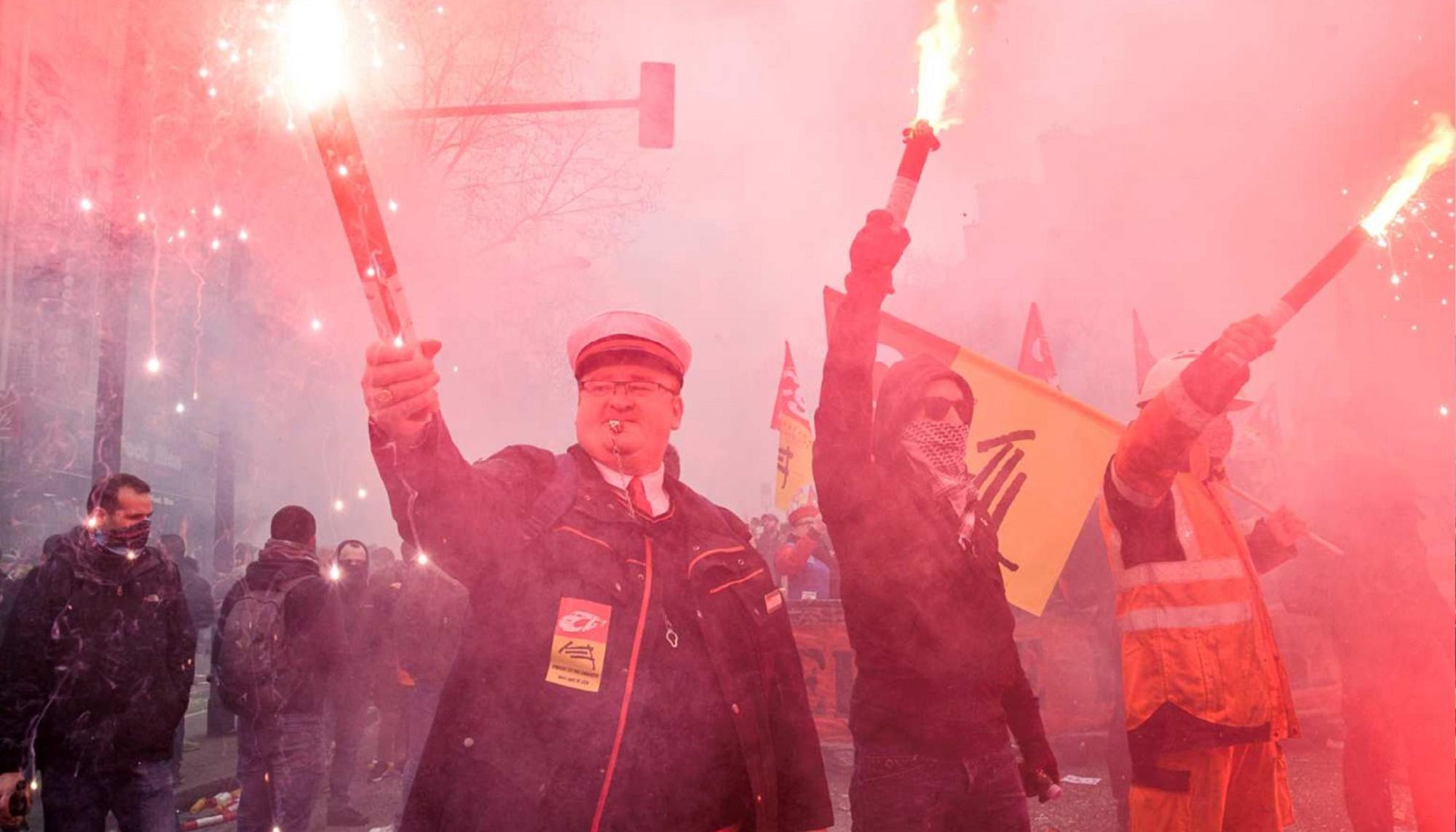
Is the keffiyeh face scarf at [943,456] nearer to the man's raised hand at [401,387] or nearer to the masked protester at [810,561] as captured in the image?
the man's raised hand at [401,387]

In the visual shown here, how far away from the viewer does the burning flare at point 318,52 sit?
5.19ft

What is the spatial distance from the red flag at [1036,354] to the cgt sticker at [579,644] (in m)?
7.23

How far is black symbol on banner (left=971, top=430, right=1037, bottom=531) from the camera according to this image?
4945mm

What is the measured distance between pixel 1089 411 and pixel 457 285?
13311mm

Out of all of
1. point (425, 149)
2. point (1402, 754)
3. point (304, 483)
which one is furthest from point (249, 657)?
point (304, 483)

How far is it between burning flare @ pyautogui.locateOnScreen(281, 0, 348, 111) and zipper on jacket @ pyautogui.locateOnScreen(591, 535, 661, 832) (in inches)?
46.2

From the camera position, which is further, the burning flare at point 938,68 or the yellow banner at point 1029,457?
the yellow banner at point 1029,457

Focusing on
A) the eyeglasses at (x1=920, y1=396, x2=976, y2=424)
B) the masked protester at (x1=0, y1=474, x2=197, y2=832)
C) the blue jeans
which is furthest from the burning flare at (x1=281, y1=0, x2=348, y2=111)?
the blue jeans

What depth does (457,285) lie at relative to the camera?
16156 mm

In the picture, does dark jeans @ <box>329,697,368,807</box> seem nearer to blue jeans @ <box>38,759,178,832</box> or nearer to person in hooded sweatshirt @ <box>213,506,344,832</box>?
person in hooded sweatshirt @ <box>213,506,344,832</box>

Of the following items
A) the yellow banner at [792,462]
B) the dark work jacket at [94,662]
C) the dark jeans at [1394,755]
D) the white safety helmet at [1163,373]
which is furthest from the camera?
the yellow banner at [792,462]

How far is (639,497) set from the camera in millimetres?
2273

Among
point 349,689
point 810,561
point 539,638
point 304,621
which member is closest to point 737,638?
point 539,638

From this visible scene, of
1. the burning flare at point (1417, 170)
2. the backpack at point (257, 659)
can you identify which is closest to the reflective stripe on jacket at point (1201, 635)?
the burning flare at point (1417, 170)
